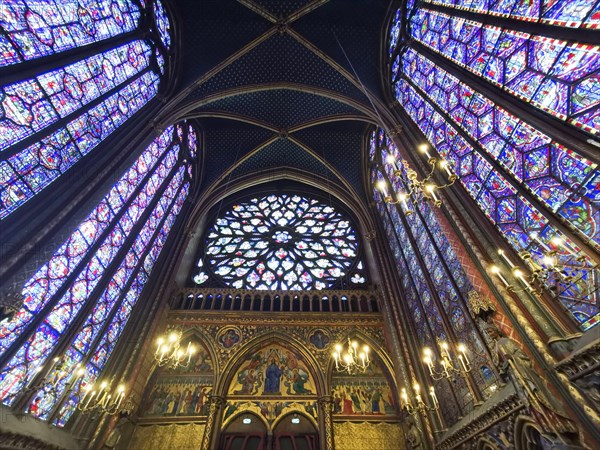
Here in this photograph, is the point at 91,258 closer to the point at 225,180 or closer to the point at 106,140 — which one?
the point at 106,140

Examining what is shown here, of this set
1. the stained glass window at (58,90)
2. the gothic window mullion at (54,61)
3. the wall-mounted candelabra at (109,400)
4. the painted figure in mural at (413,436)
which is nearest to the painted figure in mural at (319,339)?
the painted figure in mural at (413,436)

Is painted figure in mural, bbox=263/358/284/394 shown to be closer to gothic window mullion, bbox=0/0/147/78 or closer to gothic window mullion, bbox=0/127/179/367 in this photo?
gothic window mullion, bbox=0/127/179/367

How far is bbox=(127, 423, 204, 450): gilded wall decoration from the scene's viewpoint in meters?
9.17

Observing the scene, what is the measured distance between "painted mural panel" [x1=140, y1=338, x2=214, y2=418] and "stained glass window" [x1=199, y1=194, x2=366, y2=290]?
3.81 m

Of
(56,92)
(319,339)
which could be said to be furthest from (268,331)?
(56,92)

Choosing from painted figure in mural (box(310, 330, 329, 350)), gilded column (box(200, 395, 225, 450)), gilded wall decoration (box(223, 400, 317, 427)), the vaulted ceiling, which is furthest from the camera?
the vaulted ceiling

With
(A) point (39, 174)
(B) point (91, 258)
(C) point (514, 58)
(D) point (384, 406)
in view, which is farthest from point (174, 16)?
(D) point (384, 406)

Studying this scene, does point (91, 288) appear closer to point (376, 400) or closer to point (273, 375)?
point (273, 375)

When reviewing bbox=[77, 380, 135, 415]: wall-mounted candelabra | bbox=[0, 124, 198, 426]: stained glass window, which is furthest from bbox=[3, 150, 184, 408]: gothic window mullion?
bbox=[77, 380, 135, 415]: wall-mounted candelabra

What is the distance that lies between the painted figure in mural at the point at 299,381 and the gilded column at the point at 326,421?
683 mm

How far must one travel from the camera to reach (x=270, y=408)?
1006cm

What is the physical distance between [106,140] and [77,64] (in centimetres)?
195

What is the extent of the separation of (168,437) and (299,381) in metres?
4.51

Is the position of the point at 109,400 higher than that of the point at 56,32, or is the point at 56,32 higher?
the point at 56,32
